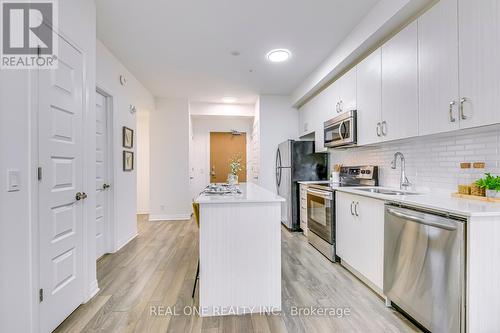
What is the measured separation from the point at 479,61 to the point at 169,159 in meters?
4.95

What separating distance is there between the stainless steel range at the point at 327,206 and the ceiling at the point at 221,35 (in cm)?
168

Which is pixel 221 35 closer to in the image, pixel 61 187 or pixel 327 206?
pixel 61 187

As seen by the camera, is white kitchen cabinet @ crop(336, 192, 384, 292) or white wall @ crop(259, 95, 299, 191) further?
white wall @ crop(259, 95, 299, 191)

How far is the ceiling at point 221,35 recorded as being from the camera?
230 cm

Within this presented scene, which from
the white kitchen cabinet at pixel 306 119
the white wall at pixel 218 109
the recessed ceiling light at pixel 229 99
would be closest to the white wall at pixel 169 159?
the white wall at pixel 218 109

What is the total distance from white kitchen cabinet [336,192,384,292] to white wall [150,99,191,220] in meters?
3.55

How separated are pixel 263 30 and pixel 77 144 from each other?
2.18 meters

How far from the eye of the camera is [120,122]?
11.5 ft

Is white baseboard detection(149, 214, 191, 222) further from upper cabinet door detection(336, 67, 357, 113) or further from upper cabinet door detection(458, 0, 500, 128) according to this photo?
upper cabinet door detection(458, 0, 500, 128)

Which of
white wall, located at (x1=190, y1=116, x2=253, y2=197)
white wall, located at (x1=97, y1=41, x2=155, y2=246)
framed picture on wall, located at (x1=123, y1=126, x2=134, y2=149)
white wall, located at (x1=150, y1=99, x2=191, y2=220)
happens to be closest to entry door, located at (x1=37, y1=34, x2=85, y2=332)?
white wall, located at (x1=97, y1=41, x2=155, y2=246)

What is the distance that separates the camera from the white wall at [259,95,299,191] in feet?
16.5

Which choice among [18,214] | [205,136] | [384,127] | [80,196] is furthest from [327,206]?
[205,136]

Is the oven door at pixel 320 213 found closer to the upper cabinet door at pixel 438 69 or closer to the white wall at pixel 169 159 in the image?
the upper cabinet door at pixel 438 69

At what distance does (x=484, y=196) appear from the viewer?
5.49 ft
